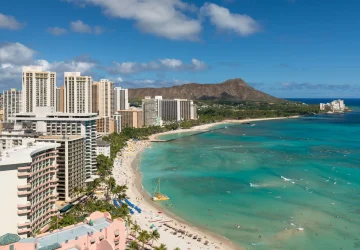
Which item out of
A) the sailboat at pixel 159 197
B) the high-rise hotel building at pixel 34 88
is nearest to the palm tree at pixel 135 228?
the sailboat at pixel 159 197

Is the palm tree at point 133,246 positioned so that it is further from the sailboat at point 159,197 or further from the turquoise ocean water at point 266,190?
the sailboat at point 159,197

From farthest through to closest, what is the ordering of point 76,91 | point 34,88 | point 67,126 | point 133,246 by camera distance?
point 76,91, point 34,88, point 67,126, point 133,246

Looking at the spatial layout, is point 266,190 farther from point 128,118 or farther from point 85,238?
point 128,118

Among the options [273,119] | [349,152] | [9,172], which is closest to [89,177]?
[9,172]

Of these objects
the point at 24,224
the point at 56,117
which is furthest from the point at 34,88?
the point at 24,224

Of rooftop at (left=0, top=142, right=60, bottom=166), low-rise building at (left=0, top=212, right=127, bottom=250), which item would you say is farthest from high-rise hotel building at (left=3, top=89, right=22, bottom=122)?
low-rise building at (left=0, top=212, right=127, bottom=250)

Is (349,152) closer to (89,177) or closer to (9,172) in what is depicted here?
(89,177)

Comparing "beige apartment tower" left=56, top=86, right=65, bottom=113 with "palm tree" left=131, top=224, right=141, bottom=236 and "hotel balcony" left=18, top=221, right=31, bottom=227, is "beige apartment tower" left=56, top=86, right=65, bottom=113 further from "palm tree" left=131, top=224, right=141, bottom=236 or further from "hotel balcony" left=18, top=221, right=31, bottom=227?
"hotel balcony" left=18, top=221, right=31, bottom=227
